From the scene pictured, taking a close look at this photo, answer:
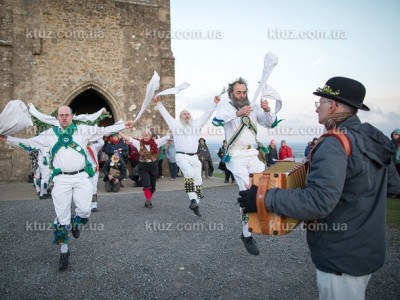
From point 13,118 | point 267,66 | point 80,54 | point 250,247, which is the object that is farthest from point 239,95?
point 80,54

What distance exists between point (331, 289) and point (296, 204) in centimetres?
63

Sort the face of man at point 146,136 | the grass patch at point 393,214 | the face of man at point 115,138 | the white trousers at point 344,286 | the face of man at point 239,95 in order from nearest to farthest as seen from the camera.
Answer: the white trousers at point 344,286
the face of man at point 239,95
the grass patch at point 393,214
the face of man at point 146,136
the face of man at point 115,138

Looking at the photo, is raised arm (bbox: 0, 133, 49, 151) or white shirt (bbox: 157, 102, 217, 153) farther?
white shirt (bbox: 157, 102, 217, 153)

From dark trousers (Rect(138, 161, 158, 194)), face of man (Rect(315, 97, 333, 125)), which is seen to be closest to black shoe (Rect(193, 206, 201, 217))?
dark trousers (Rect(138, 161, 158, 194))

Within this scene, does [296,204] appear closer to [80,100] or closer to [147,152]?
[147,152]

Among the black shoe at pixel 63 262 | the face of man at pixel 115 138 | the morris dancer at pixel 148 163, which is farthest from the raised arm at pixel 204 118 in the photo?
the face of man at pixel 115 138

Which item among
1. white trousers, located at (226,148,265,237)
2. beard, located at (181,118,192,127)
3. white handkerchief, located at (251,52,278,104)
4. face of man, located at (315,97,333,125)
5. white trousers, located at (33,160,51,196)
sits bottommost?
white trousers, located at (33,160,51,196)

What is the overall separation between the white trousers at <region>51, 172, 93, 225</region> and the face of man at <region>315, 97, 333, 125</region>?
369 cm

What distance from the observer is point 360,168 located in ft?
6.29

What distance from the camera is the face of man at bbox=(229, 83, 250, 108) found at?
16.5 ft

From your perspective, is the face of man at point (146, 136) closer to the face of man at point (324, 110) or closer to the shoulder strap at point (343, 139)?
the face of man at point (324, 110)

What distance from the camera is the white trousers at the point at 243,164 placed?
193 inches

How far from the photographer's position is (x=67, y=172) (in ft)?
15.4

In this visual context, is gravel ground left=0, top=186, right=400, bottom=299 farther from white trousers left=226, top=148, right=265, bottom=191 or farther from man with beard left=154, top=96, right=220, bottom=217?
white trousers left=226, top=148, right=265, bottom=191
